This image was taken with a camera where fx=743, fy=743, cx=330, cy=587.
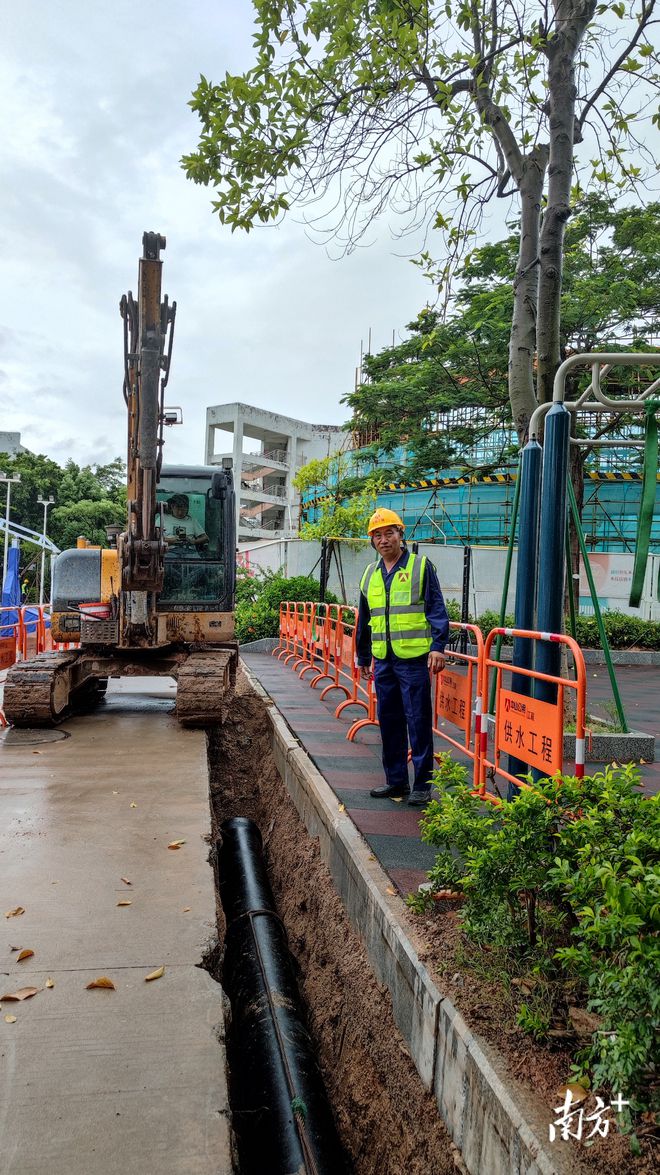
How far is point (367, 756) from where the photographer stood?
20.7ft

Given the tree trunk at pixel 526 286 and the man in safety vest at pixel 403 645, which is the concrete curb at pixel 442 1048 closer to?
the man in safety vest at pixel 403 645

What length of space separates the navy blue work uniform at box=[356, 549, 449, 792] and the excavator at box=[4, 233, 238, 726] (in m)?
3.01

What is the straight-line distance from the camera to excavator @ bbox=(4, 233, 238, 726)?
7039 millimetres

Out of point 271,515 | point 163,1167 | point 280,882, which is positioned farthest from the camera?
point 271,515

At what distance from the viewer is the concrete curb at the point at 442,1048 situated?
1.95 m

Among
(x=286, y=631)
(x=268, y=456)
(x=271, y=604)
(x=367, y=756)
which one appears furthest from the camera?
(x=268, y=456)

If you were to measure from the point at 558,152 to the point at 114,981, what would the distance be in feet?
20.4

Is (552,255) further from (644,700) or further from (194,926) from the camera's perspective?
(644,700)

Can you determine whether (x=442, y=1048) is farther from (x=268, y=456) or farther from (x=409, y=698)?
(x=268, y=456)

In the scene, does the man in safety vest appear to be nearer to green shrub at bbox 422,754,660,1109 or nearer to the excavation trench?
the excavation trench

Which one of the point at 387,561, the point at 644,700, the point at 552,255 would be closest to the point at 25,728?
the point at 387,561

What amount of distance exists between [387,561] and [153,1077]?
3142 millimetres

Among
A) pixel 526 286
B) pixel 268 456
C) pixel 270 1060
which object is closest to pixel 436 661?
pixel 270 1060

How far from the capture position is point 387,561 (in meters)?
4.88
